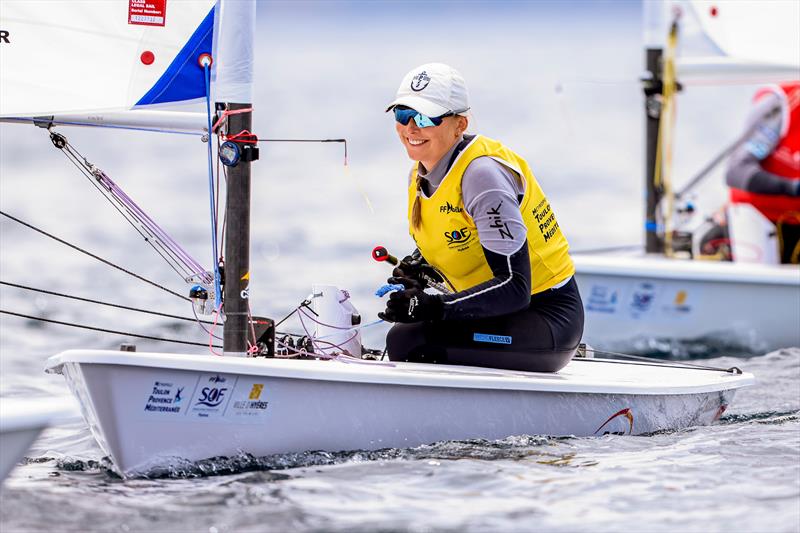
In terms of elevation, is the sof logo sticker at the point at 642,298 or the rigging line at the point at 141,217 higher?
the rigging line at the point at 141,217

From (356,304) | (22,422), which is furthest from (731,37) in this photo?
(22,422)

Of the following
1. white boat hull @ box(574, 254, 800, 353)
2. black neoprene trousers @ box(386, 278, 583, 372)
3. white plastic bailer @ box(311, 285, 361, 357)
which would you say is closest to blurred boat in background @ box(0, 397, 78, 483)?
white plastic bailer @ box(311, 285, 361, 357)

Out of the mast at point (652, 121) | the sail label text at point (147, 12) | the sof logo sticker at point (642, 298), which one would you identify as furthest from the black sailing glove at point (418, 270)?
the mast at point (652, 121)

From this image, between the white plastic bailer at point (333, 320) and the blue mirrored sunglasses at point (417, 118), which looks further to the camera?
the white plastic bailer at point (333, 320)

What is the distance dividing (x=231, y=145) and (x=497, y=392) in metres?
1.16

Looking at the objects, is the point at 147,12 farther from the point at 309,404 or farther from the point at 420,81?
the point at 309,404

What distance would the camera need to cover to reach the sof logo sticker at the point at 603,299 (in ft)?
27.2

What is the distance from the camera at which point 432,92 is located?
184 inches

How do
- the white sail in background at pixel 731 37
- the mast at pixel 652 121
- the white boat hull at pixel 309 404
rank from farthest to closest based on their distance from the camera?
the mast at pixel 652 121
the white sail in background at pixel 731 37
the white boat hull at pixel 309 404

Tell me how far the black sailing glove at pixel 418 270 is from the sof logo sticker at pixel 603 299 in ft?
11.0

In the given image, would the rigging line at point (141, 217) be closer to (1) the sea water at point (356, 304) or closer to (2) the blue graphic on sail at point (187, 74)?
(2) the blue graphic on sail at point (187, 74)

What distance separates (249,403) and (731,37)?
17.2 ft

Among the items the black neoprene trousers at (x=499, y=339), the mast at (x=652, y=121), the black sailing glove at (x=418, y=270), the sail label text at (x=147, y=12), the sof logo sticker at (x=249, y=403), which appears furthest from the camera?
the mast at (x=652, y=121)

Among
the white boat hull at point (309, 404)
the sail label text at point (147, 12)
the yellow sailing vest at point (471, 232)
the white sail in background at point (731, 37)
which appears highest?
the white sail in background at point (731, 37)
